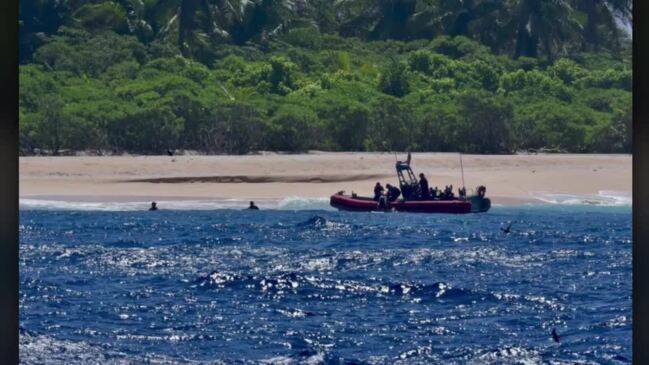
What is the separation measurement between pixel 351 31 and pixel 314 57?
3.58 meters

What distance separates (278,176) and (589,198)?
24.2 feet

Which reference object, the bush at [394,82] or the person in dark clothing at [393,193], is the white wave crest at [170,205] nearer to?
the person in dark clothing at [393,193]

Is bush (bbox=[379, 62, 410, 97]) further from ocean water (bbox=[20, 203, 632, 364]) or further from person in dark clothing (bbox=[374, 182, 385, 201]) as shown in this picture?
ocean water (bbox=[20, 203, 632, 364])

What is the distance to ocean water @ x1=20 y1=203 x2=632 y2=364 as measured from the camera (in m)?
11.9

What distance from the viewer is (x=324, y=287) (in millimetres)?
17672

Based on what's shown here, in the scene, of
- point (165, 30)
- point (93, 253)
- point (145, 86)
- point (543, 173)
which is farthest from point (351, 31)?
point (93, 253)

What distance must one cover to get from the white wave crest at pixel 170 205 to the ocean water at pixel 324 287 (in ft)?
1.13

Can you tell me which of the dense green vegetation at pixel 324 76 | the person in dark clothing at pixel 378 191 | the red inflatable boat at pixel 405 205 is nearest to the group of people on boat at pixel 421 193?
the person in dark clothing at pixel 378 191

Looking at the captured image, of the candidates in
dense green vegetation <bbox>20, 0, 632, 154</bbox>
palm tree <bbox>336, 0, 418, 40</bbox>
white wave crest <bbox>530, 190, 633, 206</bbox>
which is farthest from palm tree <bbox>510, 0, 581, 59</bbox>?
white wave crest <bbox>530, 190, 633, 206</bbox>

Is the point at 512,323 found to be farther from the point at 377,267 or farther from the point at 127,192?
the point at 127,192

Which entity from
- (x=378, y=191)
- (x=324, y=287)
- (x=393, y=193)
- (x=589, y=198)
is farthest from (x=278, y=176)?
(x=324, y=287)

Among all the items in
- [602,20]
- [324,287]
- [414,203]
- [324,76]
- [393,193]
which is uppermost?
[602,20]

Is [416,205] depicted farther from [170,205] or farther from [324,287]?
[324,287]

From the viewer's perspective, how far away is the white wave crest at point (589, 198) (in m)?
30.6
